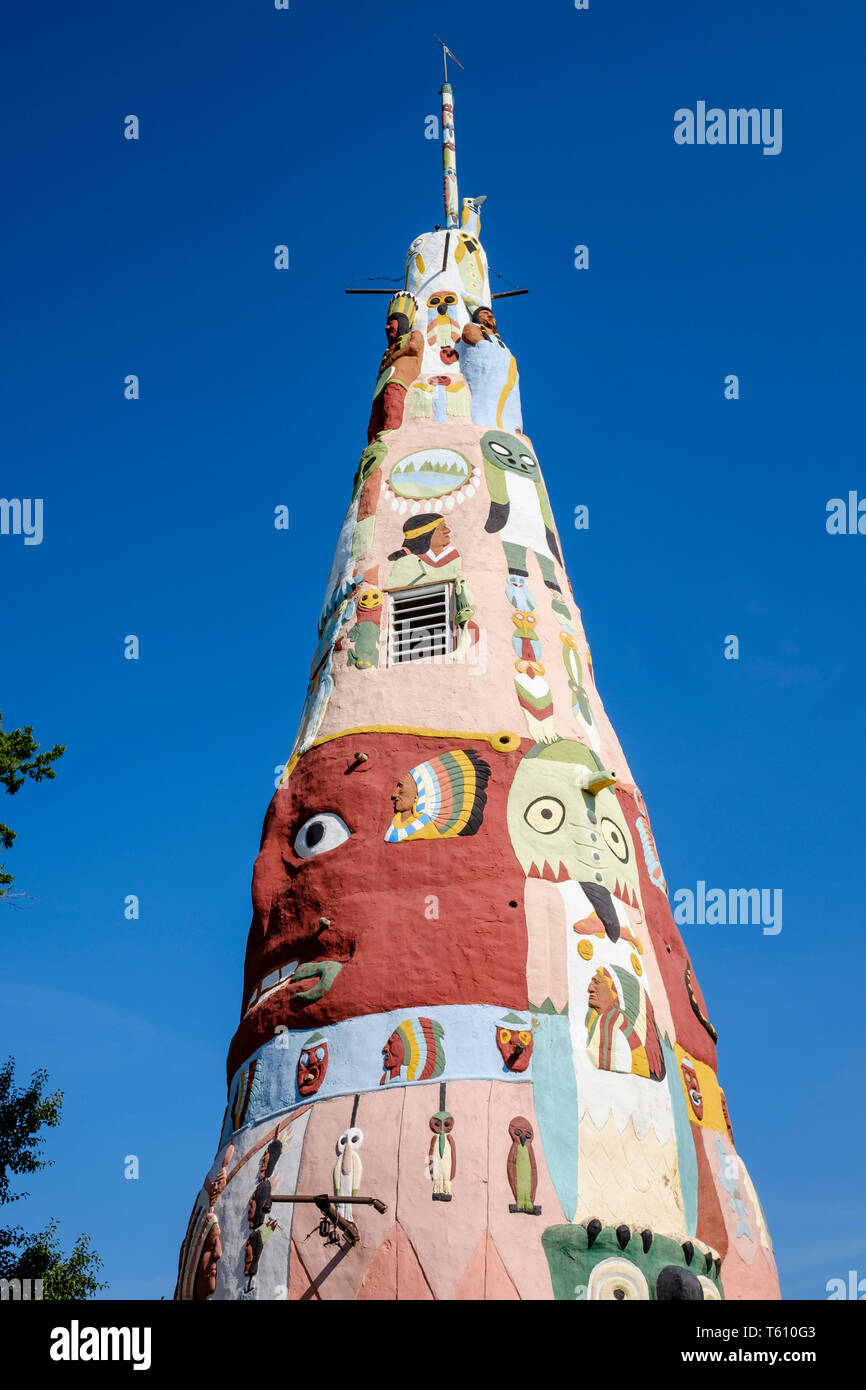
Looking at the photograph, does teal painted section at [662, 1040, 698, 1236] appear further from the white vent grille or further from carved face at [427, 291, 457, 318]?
carved face at [427, 291, 457, 318]

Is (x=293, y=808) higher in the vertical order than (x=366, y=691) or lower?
lower

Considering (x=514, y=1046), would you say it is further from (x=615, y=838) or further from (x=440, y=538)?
(x=440, y=538)


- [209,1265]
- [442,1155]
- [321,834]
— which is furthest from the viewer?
[321,834]

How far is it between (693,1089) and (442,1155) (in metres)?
5.18

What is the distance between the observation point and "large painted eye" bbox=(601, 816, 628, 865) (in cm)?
2403

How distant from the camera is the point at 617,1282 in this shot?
63.2 feet

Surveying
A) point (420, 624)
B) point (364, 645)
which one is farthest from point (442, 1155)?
point (420, 624)

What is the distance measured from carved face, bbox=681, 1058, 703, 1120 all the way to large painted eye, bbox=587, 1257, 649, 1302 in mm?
3638

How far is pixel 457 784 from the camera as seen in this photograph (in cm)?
2372
